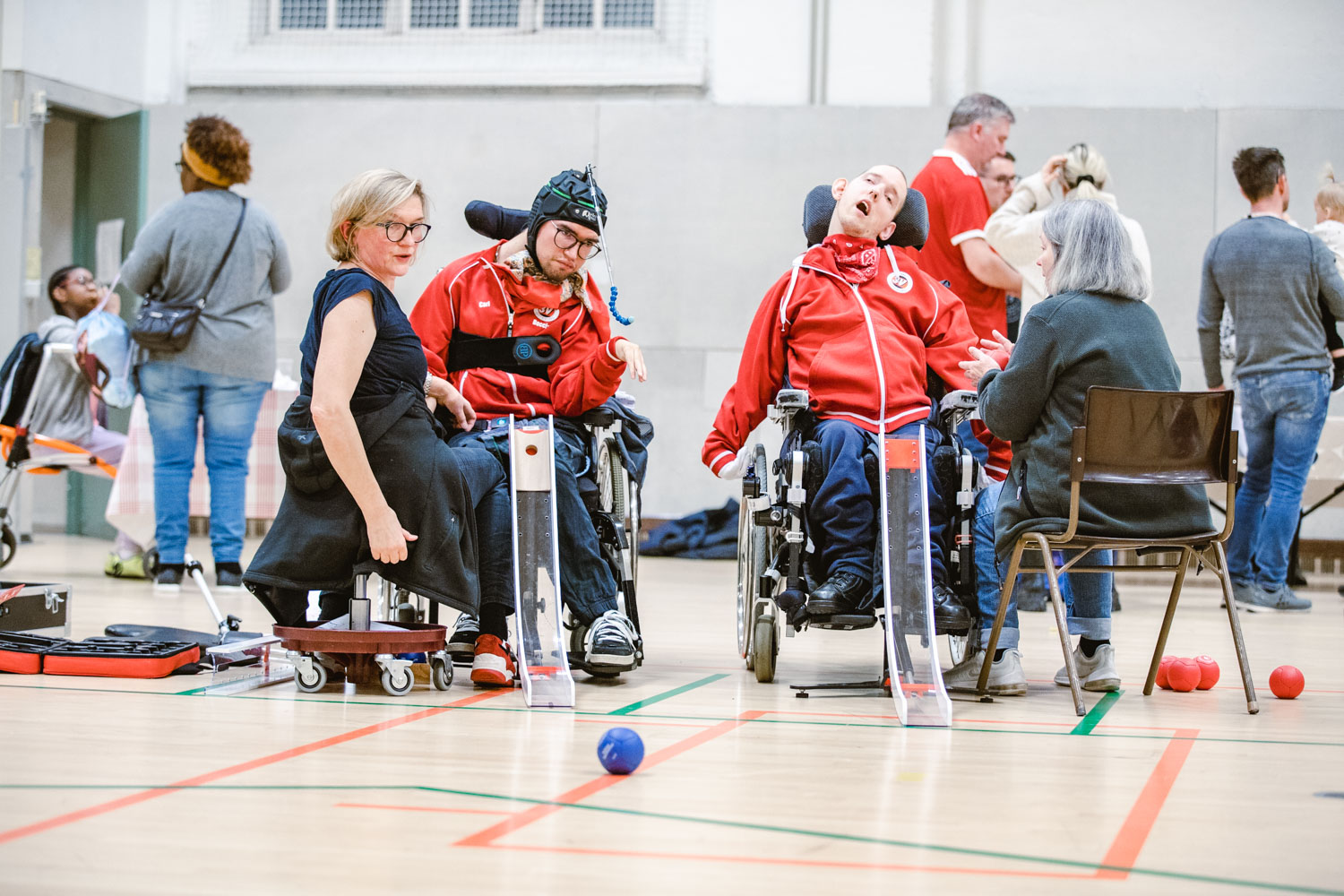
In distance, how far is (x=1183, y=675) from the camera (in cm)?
320

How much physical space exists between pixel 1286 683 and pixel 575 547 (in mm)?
1532

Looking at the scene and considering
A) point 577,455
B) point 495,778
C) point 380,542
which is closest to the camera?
point 495,778

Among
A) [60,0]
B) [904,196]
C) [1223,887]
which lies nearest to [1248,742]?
[1223,887]

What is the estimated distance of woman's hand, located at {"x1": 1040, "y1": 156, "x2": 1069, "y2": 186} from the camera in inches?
188

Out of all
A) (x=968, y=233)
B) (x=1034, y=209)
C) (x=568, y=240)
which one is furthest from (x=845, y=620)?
(x=1034, y=209)

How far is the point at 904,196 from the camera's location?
3.41 metres

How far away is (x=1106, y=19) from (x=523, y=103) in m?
3.14

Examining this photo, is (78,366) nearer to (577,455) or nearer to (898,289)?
(577,455)

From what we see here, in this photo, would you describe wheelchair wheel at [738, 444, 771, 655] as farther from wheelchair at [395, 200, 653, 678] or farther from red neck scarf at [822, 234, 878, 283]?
red neck scarf at [822, 234, 878, 283]

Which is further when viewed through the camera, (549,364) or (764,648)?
(549,364)

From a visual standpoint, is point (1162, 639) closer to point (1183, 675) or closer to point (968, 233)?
point (1183, 675)

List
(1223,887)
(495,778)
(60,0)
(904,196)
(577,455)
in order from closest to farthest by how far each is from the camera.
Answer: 1. (1223,887)
2. (495,778)
3. (577,455)
4. (904,196)
5. (60,0)

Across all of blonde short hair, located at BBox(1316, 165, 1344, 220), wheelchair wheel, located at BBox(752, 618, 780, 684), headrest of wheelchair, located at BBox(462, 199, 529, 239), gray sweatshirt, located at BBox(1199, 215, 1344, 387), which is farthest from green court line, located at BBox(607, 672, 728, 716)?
blonde short hair, located at BBox(1316, 165, 1344, 220)

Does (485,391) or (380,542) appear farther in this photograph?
(485,391)
